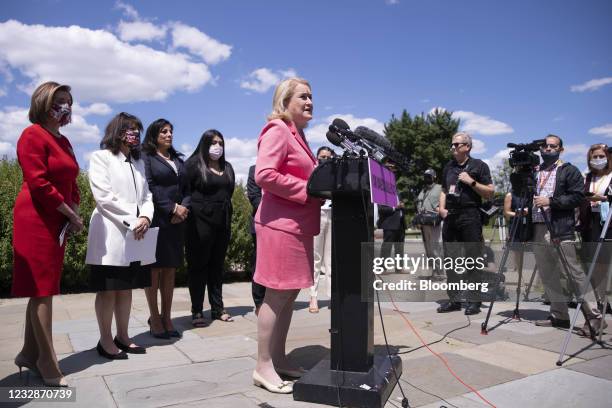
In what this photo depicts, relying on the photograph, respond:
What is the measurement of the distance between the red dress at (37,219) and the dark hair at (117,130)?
68 cm

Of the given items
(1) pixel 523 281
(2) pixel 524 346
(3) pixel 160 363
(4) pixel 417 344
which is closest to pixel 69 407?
(3) pixel 160 363

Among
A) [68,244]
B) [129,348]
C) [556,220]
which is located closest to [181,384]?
[129,348]

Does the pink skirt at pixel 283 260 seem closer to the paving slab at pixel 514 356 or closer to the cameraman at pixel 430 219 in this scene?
the paving slab at pixel 514 356

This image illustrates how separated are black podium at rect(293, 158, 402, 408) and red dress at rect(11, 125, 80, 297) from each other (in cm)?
181

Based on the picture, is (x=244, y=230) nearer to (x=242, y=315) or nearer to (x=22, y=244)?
(x=242, y=315)

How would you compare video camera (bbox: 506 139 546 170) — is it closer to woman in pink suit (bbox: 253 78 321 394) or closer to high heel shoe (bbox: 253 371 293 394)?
woman in pink suit (bbox: 253 78 321 394)

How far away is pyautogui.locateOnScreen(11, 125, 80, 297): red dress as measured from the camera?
3.07 m

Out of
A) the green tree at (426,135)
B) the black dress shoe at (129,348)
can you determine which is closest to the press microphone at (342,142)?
the black dress shoe at (129,348)

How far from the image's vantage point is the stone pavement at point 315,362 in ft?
9.48

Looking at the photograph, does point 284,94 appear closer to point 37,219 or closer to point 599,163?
point 37,219

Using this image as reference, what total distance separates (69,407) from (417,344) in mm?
2852

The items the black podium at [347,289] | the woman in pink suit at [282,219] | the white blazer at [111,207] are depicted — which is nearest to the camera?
the black podium at [347,289]

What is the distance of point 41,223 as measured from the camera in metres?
3.14

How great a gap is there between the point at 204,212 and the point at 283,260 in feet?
7.47
